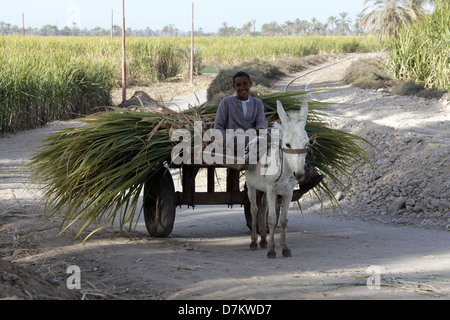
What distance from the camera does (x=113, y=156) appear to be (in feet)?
22.5

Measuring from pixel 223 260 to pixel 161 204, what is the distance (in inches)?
49.9

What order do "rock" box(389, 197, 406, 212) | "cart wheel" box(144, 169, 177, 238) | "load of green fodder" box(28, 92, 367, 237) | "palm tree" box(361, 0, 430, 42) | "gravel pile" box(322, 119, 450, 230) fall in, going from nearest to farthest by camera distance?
"load of green fodder" box(28, 92, 367, 237) → "cart wheel" box(144, 169, 177, 238) → "gravel pile" box(322, 119, 450, 230) → "rock" box(389, 197, 406, 212) → "palm tree" box(361, 0, 430, 42)

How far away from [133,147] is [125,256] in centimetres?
127

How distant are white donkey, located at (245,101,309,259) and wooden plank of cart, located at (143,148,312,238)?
18.3 inches

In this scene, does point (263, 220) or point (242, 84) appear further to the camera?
point (263, 220)

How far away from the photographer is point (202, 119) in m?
7.20

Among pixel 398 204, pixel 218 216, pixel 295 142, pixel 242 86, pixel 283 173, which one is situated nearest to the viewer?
pixel 295 142

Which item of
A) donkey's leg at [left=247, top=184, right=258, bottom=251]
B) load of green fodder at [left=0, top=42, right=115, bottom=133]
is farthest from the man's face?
load of green fodder at [left=0, top=42, right=115, bottom=133]

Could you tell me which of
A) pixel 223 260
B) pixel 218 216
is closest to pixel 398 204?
pixel 218 216

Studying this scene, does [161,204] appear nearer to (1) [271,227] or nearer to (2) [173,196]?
(2) [173,196]

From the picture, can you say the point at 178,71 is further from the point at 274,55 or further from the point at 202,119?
the point at 202,119

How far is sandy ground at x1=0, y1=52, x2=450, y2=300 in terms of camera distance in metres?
4.76

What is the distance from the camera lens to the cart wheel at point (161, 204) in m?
7.02

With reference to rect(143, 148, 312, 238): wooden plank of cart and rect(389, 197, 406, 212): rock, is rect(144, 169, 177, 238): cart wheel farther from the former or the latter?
rect(389, 197, 406, 212): rock
